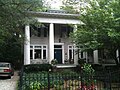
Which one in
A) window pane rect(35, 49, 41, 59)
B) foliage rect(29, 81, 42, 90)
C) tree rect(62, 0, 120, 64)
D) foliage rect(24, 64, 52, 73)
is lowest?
foliage rect(29, 81, 42, 90)

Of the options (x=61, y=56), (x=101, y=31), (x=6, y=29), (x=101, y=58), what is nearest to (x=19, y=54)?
(x=61, y=56)

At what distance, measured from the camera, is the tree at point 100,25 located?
20.4 metres

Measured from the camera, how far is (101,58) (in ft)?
121

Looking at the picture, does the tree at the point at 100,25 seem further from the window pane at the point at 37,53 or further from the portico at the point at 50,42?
the window pane at the point at 37,53

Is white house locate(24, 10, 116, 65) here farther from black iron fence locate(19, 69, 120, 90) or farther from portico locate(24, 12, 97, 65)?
black iron fence locate(19, 69, 120, 90)

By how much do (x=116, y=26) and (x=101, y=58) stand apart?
17106 millimetres

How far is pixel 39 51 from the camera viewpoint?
1364 inches

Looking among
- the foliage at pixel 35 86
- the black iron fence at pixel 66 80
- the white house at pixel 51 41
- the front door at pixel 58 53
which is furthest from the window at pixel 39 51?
the foliage at pixel 35 86

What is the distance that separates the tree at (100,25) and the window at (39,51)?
34.2 ft

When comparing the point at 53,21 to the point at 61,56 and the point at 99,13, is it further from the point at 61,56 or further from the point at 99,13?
the point at 99,13

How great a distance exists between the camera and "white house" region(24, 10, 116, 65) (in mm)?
31344

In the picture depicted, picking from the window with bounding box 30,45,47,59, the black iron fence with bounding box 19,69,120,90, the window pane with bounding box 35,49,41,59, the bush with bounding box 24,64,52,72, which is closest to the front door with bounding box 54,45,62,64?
the window with bounding box 30,45,47,59

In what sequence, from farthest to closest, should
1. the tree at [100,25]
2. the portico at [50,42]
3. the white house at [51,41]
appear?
the white house at [51,41] → the portico at [50,42] → the tree at [100,25]

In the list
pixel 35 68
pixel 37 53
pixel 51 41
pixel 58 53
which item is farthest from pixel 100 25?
pixel 58 53
